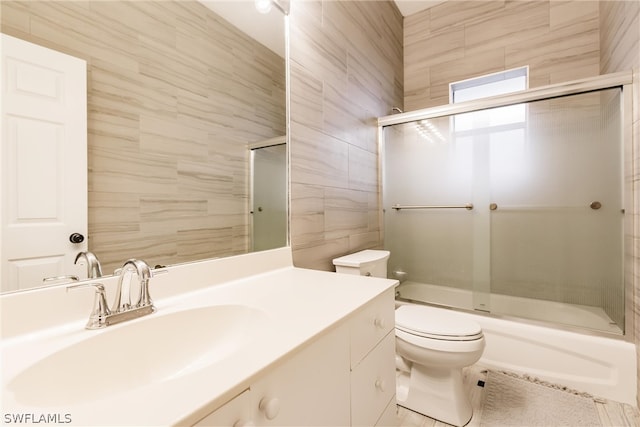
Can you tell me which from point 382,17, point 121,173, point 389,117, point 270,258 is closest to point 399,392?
point 270,258

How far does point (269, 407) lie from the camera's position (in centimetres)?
50

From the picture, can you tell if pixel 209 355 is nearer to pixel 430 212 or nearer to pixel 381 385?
pixel 381 385

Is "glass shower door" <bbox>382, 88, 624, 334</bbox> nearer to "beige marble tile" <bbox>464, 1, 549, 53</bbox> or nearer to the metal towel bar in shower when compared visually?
the metal towel bar in shower

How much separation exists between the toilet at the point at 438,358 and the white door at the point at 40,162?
1299mm

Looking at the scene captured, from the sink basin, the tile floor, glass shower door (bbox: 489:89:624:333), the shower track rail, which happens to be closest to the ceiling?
the sink basin

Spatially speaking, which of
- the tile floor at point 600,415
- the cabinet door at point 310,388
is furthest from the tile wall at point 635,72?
the cabinet door at point 310,388

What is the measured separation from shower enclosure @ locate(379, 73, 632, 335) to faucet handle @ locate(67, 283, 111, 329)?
192cm

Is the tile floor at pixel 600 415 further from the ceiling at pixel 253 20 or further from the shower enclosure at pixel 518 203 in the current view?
the ceiling at pixel 253 20

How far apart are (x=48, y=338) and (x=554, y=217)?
95.1 inches

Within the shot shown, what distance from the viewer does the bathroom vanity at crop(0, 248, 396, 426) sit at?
1.34 ft

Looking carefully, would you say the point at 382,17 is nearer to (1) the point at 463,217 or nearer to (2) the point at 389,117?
(2) the point at 389,117

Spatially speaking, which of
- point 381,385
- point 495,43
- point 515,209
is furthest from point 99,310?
point 495,43

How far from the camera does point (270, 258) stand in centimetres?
122

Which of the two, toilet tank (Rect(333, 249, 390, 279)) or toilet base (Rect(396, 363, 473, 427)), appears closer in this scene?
toilet base (Rect(396, 363, 473, 427))
